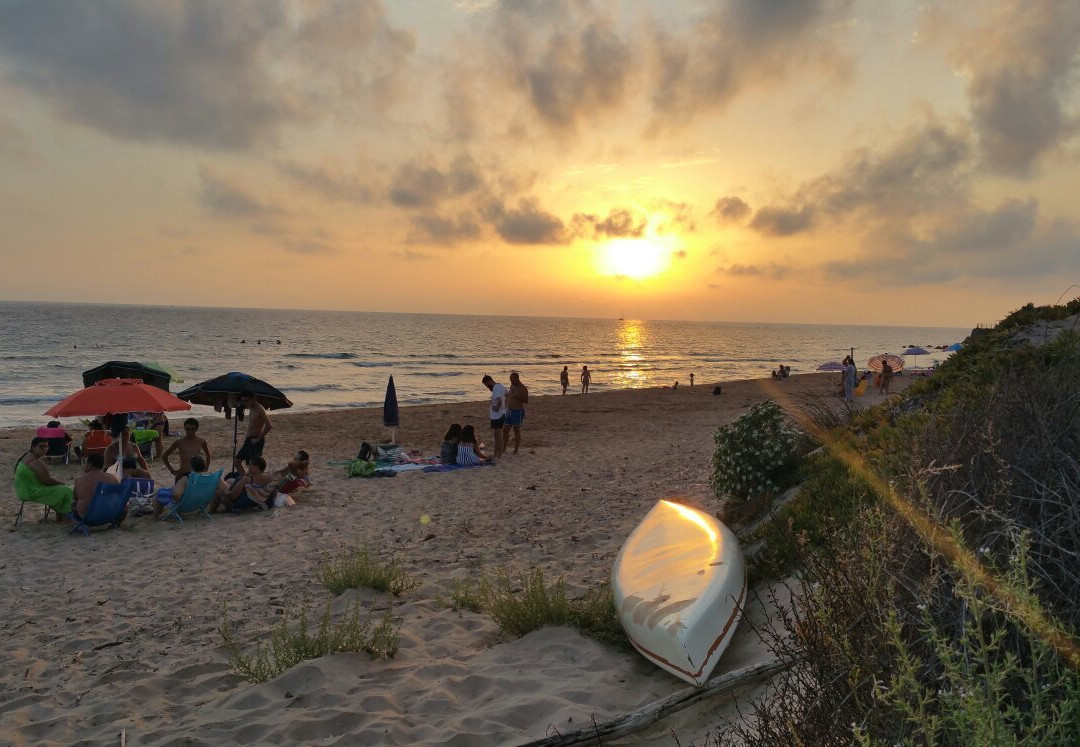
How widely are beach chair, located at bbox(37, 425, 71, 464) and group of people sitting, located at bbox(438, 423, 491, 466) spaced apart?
26.2ft

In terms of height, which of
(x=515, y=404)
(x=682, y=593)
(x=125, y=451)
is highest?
(x=515, y=404)

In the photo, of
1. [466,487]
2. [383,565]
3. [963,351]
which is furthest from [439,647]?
[963,351]

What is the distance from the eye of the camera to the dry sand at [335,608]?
13.2 ft

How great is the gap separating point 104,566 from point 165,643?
267cm

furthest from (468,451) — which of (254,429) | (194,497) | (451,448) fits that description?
(194,497)

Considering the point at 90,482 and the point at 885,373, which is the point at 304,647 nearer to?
the point at 90,482

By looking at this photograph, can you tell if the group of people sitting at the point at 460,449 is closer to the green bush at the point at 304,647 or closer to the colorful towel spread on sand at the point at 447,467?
the colorful towel spread on sand at the point at 447,467

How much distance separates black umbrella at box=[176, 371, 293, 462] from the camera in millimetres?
10797

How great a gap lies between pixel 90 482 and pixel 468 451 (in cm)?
653

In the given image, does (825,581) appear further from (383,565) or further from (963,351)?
(963,351)

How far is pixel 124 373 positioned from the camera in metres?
13.9

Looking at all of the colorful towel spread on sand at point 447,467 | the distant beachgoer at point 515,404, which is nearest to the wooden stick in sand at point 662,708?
the colorful towel spread on sand at point 447,467

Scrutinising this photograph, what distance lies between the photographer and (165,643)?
5305 mm

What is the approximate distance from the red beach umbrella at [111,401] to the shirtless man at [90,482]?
2.61 feet
